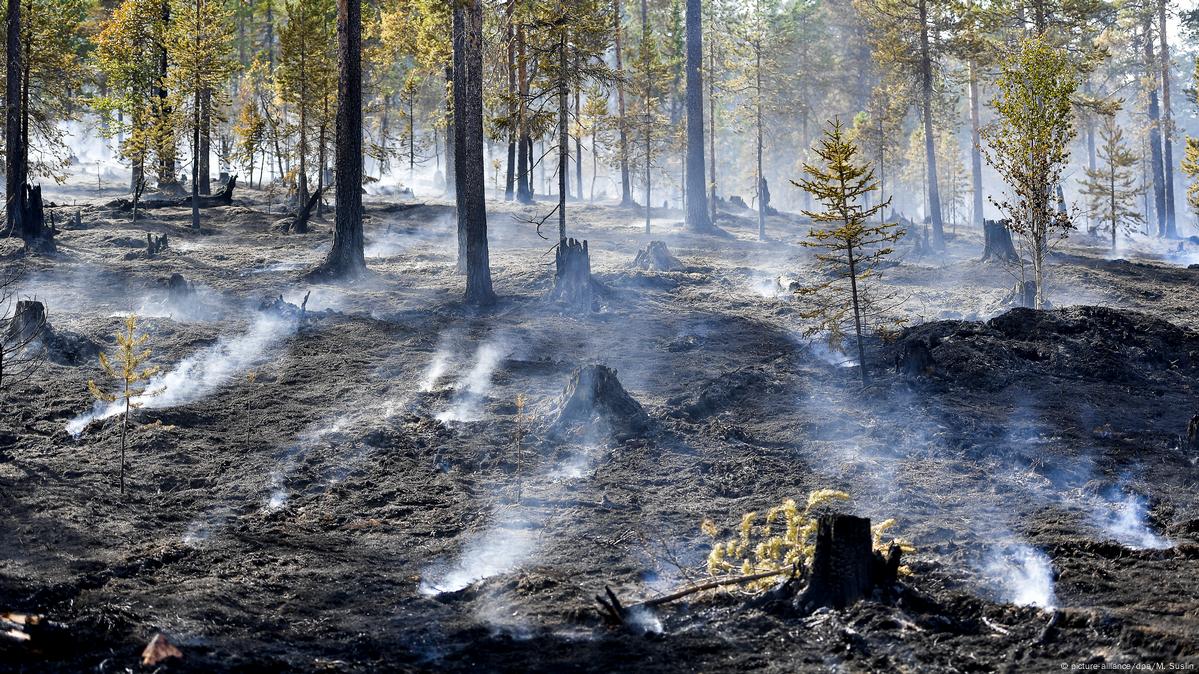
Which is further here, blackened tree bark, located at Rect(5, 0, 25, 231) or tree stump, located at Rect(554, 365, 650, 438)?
blackened tree bark, located at Rect(5, 0, 25, 231)

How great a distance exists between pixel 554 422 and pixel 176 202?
78.9 ft

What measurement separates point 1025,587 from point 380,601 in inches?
206

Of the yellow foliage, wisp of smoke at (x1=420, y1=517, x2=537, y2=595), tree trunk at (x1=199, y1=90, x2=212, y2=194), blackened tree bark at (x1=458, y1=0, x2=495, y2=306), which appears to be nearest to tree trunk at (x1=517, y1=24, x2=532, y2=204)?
blackened tree bark at (x1=458, y1=0, x2=495, y2=306)

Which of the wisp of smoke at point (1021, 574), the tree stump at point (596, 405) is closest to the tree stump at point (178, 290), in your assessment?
the tree stump at point (596, 405)

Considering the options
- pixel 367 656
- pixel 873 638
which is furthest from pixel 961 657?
pixel 367 656

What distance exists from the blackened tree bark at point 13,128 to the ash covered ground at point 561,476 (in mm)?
3251

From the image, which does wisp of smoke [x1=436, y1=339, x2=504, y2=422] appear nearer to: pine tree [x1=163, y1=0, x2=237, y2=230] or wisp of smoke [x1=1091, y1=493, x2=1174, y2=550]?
wisp of smoke [x1=1091, y1=493, x2=1174, y2=550]

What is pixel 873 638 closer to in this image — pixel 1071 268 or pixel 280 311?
pixel 280 311

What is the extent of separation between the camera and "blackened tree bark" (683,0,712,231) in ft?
107

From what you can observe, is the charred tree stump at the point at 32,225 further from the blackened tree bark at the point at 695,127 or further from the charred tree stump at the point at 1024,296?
the charred tree stump at the point at 1024,296

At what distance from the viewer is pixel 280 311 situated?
1870 centimetres

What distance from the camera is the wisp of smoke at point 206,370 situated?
13.4m

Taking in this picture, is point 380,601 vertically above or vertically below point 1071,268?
below

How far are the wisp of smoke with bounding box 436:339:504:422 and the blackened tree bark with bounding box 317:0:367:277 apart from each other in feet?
19.7
